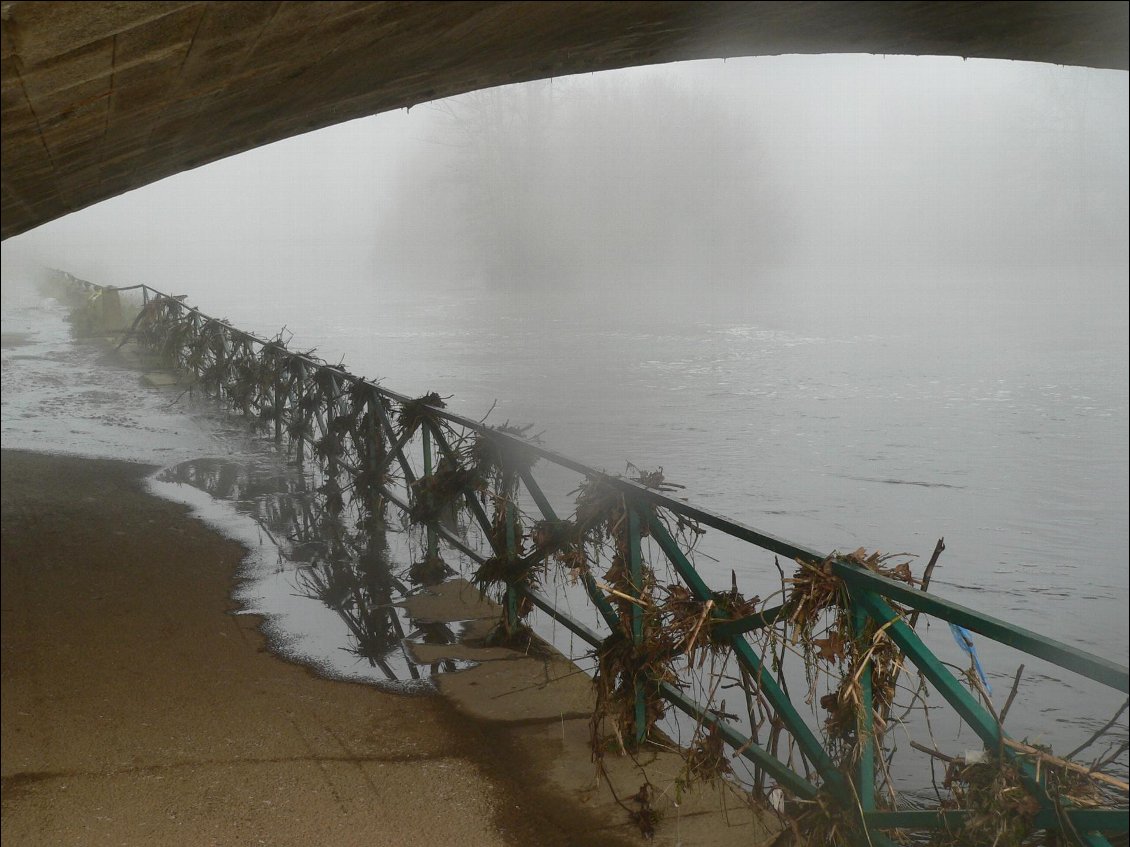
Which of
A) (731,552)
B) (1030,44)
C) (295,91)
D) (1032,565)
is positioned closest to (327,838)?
(295,91)

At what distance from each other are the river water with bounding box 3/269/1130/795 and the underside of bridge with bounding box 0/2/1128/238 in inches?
90.0

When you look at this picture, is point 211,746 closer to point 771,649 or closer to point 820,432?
point 771,649

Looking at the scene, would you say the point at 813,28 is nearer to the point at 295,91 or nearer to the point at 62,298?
the point at 295,91

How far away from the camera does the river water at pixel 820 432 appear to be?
760 cm

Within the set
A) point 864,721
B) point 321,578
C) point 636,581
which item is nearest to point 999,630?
point 864,721

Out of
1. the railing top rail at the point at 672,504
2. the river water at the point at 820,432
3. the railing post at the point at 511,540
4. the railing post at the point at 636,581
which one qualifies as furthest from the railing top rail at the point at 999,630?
the river water at the point at 820,432

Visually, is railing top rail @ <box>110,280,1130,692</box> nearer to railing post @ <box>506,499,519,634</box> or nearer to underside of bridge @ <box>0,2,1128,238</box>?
railing post @ <box>506,499,519,634</box>

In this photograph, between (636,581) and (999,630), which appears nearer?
→ (999,630)

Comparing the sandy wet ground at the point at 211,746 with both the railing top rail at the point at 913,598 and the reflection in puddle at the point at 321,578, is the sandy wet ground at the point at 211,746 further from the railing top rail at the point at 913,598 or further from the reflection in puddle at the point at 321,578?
the railing top rail at the point at 913,598

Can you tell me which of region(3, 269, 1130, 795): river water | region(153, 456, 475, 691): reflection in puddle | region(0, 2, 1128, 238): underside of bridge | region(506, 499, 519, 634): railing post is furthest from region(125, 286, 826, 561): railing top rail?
region(0, 2, 1128, 238): underside of bridge

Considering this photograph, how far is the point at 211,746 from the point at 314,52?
2389 mm

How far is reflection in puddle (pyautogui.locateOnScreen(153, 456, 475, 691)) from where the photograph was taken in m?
4.31

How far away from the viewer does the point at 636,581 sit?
3.20 metres

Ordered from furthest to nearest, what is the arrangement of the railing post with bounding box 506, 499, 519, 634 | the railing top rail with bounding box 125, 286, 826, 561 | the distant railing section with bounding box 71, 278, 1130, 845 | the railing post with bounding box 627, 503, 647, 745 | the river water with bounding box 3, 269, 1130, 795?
the river water with bounding box 3, 269, 1130, 795 < the railing post with bounding box 506, 499, 519, 634 < the railing post with bounding box 627, 503, 647, 745 < the railing top rail with bounding box 125, 286, 826, 561 < the distant railing section with bounding box 71, 278, 1130, 845
